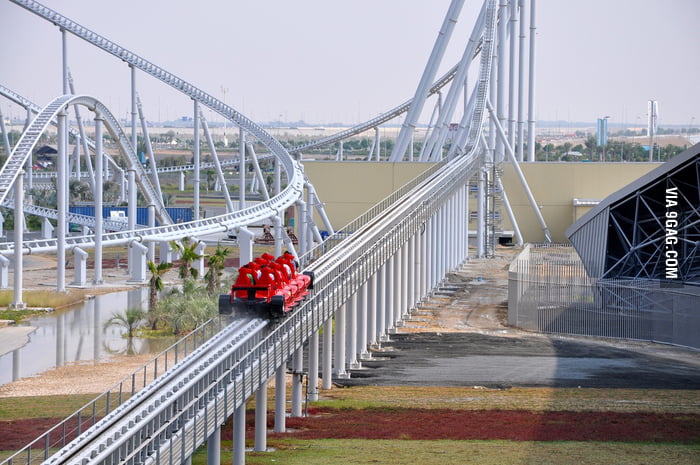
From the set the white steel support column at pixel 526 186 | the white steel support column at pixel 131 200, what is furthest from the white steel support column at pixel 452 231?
the white steel support column at pixel 131 200

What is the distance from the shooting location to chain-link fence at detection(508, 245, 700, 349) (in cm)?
3441

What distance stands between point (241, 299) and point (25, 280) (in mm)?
34598

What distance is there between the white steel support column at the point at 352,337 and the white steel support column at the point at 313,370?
→ 4.17 m

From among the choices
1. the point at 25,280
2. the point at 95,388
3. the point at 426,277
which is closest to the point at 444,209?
the point at 426,277

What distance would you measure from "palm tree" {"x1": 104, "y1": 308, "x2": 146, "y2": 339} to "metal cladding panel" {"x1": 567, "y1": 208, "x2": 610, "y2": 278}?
1618 cm

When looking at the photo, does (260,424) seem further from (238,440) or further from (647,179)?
(647,179)

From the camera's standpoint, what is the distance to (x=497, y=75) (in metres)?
74.7

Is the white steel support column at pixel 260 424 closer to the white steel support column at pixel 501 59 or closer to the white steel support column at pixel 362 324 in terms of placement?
the white steel support column at pixel 362 324

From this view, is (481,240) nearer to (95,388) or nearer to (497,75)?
(497,75)

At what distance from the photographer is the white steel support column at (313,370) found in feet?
86.5

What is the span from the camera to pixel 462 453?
21.4 m

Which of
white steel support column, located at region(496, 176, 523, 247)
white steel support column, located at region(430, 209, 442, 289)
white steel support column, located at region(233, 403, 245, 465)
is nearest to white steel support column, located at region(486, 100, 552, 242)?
white steel support column, located at region(496, 176, 523, 247)

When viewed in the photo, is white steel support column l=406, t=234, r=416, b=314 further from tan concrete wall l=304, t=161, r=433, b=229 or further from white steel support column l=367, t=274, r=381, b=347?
tan concrete wall l=304, t=161, r=433, b=229

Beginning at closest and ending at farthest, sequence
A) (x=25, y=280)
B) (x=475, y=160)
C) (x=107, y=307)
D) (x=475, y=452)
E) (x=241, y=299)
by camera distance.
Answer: (x=475, y=452) < (x=241, y=299) < (x=107, y=307) < (x=25, y=280) < (x=475, y=160)
